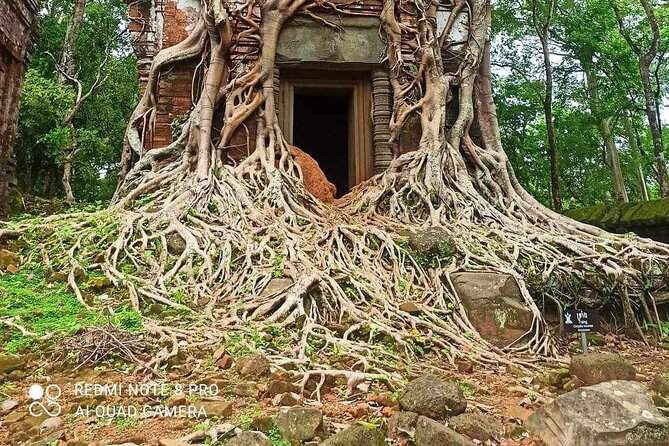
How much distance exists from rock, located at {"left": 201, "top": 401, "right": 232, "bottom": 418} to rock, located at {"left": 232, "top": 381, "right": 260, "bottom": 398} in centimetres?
15

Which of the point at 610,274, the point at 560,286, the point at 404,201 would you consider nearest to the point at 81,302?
the point at 404,201

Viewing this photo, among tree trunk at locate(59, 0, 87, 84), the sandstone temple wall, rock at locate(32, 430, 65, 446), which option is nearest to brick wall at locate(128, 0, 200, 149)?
the sandstone temple wall

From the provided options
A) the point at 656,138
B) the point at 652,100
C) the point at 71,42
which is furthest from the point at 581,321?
the point at 71,42

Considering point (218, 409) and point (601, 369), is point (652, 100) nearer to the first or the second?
point (601, 369)

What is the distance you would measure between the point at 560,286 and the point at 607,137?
931 cm

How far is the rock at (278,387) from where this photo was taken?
221cm

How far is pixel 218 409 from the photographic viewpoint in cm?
199

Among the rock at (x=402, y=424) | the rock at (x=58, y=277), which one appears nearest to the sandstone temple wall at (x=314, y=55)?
the rock at (x=58, y=277)

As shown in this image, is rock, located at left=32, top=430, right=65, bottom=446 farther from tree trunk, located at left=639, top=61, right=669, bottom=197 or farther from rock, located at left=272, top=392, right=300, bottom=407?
tree trunk, located at left=639, top=61, right=669, bottom=197

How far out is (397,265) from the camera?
12.4 ft

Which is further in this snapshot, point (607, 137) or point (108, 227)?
point (607, 137)

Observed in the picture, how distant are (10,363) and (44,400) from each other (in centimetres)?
42

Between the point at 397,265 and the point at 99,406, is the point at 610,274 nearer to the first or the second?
the point at 397,265

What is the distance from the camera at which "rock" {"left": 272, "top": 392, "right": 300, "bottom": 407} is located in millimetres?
2143
